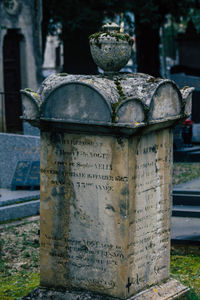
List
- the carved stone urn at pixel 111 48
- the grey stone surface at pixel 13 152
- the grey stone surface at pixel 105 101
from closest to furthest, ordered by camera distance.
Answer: the grey stone surface at pixel 105 101 → the carved stone urn at pixel 111 48 → the grey stone surface at pixel 13 152

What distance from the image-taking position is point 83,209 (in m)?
4.70

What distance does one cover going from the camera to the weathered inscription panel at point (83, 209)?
14.9ft

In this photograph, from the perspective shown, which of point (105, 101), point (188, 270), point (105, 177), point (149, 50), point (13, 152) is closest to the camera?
point (105, 101)

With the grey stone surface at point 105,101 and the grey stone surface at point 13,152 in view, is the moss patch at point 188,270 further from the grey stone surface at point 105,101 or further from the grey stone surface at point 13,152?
the grey stone surface at point 13,152

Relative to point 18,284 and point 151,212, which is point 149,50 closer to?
point 18,284

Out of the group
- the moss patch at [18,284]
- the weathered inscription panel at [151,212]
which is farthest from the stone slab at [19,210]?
the weathered inscription panel at [151,212]

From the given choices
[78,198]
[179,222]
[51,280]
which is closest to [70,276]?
[51,280]

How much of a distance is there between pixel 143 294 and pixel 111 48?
206 centimetres

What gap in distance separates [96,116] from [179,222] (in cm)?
388

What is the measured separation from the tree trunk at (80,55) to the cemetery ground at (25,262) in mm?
11122

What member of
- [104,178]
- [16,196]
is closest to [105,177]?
[104,178]

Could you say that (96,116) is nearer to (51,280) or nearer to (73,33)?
(51,280)

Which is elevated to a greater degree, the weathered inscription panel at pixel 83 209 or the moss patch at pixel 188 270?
the weathered inscription panel at pixel 83 209

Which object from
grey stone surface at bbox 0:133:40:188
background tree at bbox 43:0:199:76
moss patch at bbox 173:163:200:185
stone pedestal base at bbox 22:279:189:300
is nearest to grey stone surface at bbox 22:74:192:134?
stone pedestal base at bbox 22:279:189:300
